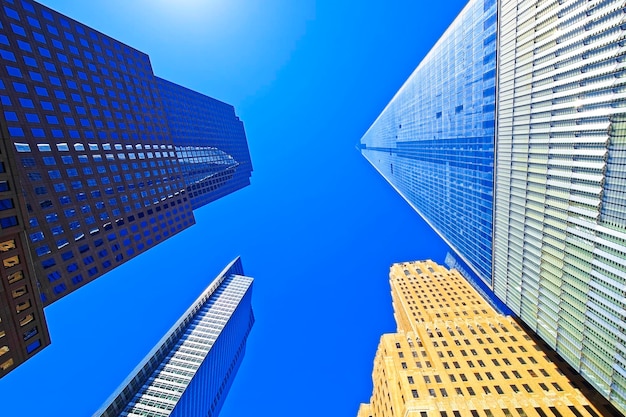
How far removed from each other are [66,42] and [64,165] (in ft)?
91.8

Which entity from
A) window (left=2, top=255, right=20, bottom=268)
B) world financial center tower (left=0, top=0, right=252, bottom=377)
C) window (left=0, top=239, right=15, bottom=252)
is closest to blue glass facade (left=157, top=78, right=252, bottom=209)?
world financial center tower (left=0, top=0, right=252, bottom=377)

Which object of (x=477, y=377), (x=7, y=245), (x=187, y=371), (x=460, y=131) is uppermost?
(x=460, y=131)

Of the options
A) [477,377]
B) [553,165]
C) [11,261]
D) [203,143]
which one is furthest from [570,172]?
[203,143]

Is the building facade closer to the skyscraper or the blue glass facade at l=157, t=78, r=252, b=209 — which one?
the blue glass facade at l=157, t=78, r=252, b=209

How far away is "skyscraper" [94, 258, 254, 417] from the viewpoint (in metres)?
116

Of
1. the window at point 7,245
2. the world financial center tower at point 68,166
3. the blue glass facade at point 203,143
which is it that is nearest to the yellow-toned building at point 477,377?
the world financial center tower at point 68,166

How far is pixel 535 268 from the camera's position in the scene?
1874 inches

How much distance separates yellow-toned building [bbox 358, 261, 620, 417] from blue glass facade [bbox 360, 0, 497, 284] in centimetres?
1506

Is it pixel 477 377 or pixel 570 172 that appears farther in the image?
pixel 477 377

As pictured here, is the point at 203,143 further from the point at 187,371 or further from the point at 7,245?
the point at 7,245

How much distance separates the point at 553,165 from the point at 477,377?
4332 centimetres

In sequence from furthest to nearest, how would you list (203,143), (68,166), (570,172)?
(203,143) → (68,166) → (570,172)

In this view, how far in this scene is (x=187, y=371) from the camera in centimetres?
13300

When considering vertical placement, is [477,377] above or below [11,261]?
below
